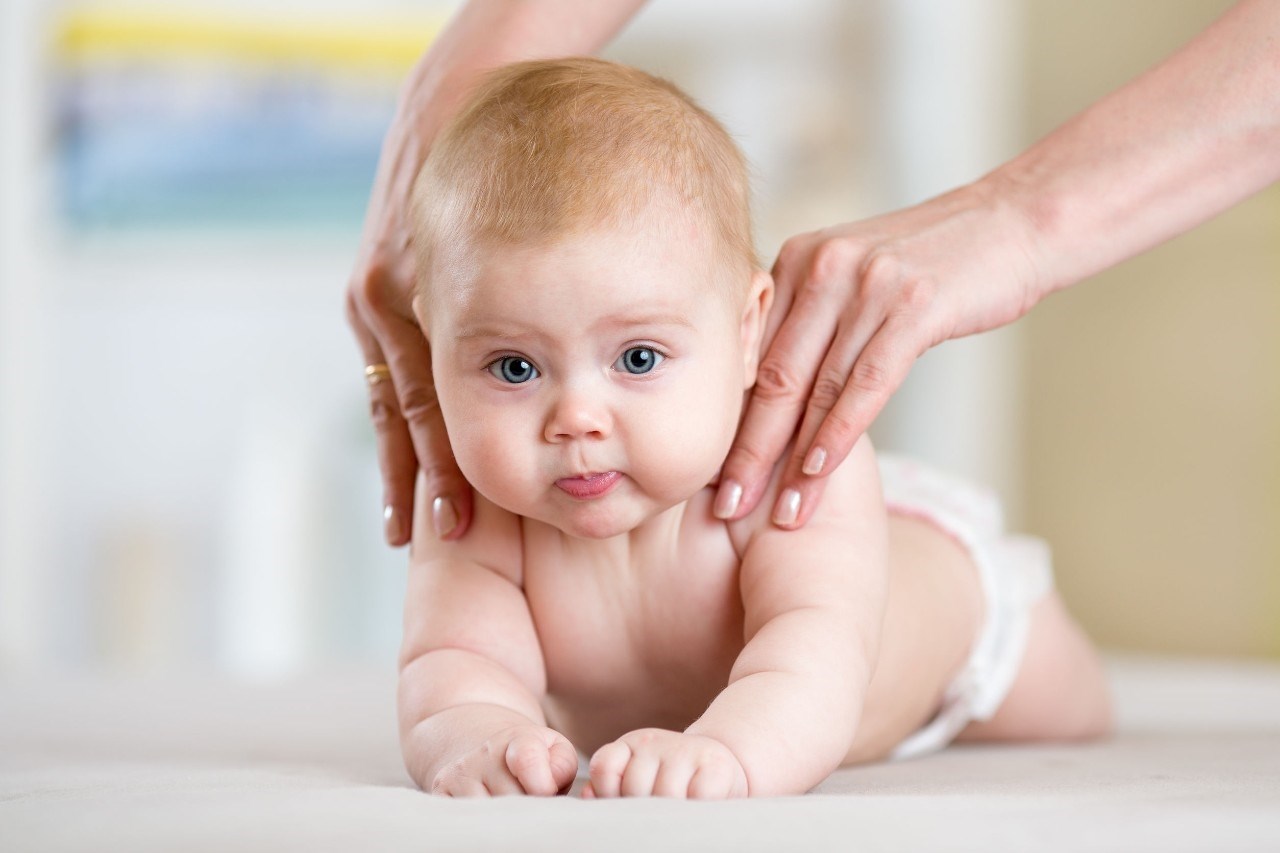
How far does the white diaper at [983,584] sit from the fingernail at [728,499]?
373mm

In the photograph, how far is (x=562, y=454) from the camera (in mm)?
912

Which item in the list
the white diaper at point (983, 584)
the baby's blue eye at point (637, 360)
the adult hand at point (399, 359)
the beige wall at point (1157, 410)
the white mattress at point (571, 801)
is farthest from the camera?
the beige wall at point (1157, 410)

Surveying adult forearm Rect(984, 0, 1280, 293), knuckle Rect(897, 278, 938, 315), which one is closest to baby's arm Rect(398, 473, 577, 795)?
knuckle Rect(897, 278, 938, 315)

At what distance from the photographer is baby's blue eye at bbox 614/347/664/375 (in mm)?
912

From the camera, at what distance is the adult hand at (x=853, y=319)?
3.47 feet

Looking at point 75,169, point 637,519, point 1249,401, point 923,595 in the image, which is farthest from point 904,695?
point 75,169

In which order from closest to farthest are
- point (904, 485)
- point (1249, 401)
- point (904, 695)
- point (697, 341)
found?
point (697, 341) → point (904, 695) → point (904, 485) → point (1249, 401)

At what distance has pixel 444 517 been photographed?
1104 mm

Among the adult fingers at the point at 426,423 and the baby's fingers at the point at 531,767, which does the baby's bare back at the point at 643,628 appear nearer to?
the adult fingers at the point at 426,423

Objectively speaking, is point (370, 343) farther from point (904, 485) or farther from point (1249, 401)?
point (1249, 401)

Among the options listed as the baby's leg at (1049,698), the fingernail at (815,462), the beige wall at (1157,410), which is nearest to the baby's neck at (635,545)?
the fingernail at (815,462)

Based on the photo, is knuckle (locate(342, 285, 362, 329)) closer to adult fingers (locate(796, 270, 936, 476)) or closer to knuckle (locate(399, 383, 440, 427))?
knuckle (locate(399, 383, 440, 427))

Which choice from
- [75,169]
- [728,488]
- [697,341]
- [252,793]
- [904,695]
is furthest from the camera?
[75,169]

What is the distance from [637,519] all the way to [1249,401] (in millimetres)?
2357
